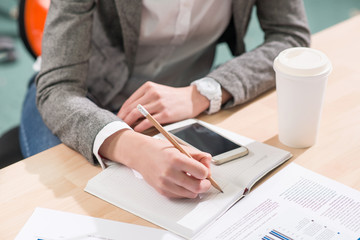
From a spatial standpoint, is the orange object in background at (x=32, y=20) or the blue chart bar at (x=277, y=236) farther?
the orange object in background at (x=32, y=20)

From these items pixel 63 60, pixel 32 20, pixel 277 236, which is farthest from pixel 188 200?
pixel 32 20

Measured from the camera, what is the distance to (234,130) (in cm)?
80

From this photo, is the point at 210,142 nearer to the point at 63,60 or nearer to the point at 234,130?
the point at 234,130

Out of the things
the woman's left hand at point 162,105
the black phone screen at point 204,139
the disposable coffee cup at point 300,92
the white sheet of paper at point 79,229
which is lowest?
the white sheet of paper at point 79,229

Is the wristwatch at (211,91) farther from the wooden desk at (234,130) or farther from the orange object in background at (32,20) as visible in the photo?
the orange object in background at (32,20)

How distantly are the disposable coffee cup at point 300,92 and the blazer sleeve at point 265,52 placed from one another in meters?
0.15

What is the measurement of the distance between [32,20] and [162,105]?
23.8 inches

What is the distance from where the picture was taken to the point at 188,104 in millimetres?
834

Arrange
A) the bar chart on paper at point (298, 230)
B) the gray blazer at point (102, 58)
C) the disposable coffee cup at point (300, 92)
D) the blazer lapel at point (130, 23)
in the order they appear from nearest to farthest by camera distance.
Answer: the bar chart on paper at point (298, 230), the disposable coffee cup at point (300, 92), the gray blazer at point (102, 58), the blazer lapel at point (130, 23)

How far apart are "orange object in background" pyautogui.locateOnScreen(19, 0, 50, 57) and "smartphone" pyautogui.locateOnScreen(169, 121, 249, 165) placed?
64 centimetres

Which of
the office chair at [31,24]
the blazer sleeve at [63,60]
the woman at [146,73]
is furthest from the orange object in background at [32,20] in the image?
the blazer sleeve at [63,60]

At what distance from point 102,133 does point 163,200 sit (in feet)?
0.57

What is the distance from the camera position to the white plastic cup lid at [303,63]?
661 mm

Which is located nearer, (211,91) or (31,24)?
(211,91)
